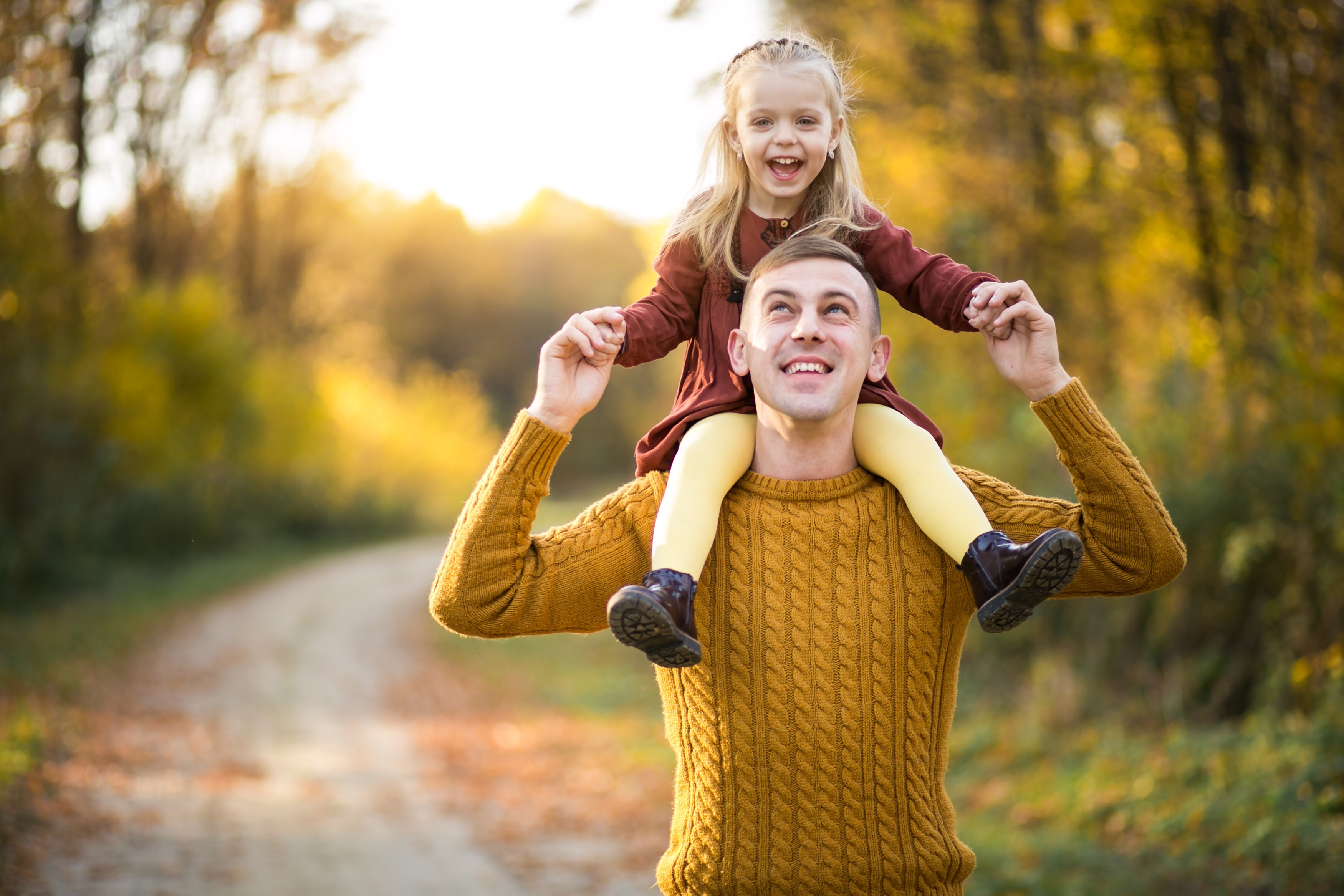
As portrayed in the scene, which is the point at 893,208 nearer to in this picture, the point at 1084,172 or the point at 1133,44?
the point at 1084,172

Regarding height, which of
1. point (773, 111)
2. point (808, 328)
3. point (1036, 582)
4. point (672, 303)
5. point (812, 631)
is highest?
point (773, 111)

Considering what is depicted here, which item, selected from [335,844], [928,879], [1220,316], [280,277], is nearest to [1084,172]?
[1220,316]

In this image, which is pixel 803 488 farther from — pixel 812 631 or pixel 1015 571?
pixel 1015 571

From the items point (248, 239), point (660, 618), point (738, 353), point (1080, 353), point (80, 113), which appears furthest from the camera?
point (248, 239)

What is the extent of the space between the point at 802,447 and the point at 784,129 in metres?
0.71

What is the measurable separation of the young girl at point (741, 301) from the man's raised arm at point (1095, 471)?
0.45 feet

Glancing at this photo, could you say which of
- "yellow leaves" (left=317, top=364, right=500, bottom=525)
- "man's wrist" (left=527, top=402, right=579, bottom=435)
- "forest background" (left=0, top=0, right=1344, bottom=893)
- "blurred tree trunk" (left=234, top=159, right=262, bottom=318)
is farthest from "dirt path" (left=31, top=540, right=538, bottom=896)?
"yellow leaves" (left=317, top=364, right=500, bottom=525)

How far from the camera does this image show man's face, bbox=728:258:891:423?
233cm

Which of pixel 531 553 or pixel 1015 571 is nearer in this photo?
pixel 1015 571

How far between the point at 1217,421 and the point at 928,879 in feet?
17.9

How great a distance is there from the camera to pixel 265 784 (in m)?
8.34

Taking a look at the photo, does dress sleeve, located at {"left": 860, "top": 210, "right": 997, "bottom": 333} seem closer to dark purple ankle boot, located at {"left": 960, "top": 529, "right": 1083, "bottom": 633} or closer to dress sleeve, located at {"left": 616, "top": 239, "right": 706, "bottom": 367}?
dress sleeve, located at {"left": 616, "top": 239, "right": 706, "bottom": 367}

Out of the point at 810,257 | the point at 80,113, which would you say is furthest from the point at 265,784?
the point at 80,113

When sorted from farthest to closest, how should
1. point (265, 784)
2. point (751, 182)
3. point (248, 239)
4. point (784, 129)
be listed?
point (248, 239) → point (265, 784) → point (751, 182) → point (784, 129)
